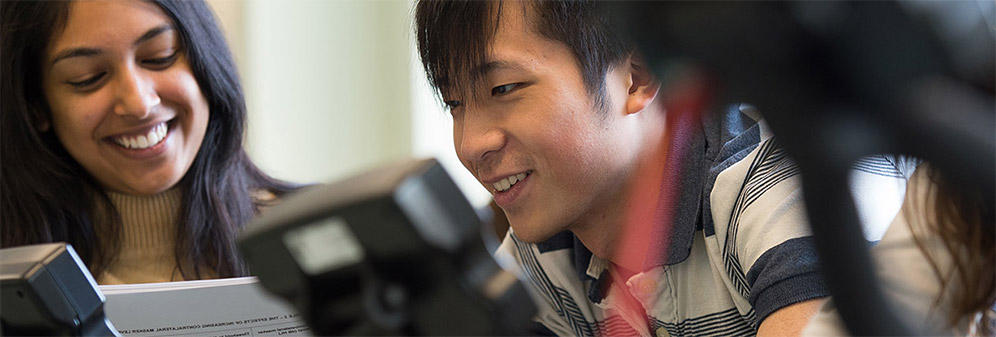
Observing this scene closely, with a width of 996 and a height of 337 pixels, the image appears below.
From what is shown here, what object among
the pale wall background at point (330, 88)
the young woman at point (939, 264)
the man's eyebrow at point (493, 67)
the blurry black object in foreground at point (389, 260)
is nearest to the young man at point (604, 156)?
the man's eyebrow at point (493, 67)

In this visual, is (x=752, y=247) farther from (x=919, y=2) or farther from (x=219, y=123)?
(x=219, y=123)

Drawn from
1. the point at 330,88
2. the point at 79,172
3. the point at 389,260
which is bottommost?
the point at 330,88

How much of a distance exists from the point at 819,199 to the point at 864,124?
21 mm

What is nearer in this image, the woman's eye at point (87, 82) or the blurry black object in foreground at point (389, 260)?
the blurry black object in foreground at point (389, 260)

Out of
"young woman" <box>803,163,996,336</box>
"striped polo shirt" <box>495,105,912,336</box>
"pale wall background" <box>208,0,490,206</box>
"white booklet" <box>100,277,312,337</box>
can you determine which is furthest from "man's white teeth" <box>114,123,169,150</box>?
"pale wall background" <box>208,0,490,206</box>

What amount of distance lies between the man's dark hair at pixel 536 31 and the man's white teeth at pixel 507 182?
3.7 inches

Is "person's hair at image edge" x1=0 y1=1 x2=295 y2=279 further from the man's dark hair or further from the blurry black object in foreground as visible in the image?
the blurry black object in foreground

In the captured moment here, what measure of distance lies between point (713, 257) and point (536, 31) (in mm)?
279

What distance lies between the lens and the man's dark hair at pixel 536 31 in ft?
2.91

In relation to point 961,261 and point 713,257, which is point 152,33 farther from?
point 961,261

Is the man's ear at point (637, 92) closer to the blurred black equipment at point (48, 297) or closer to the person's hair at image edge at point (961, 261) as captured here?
the person's hair at image edge at point (961, 261)

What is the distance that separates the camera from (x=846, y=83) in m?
0.22

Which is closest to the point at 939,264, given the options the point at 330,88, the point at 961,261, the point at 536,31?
the point at 961,261

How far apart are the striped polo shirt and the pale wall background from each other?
120 cm
